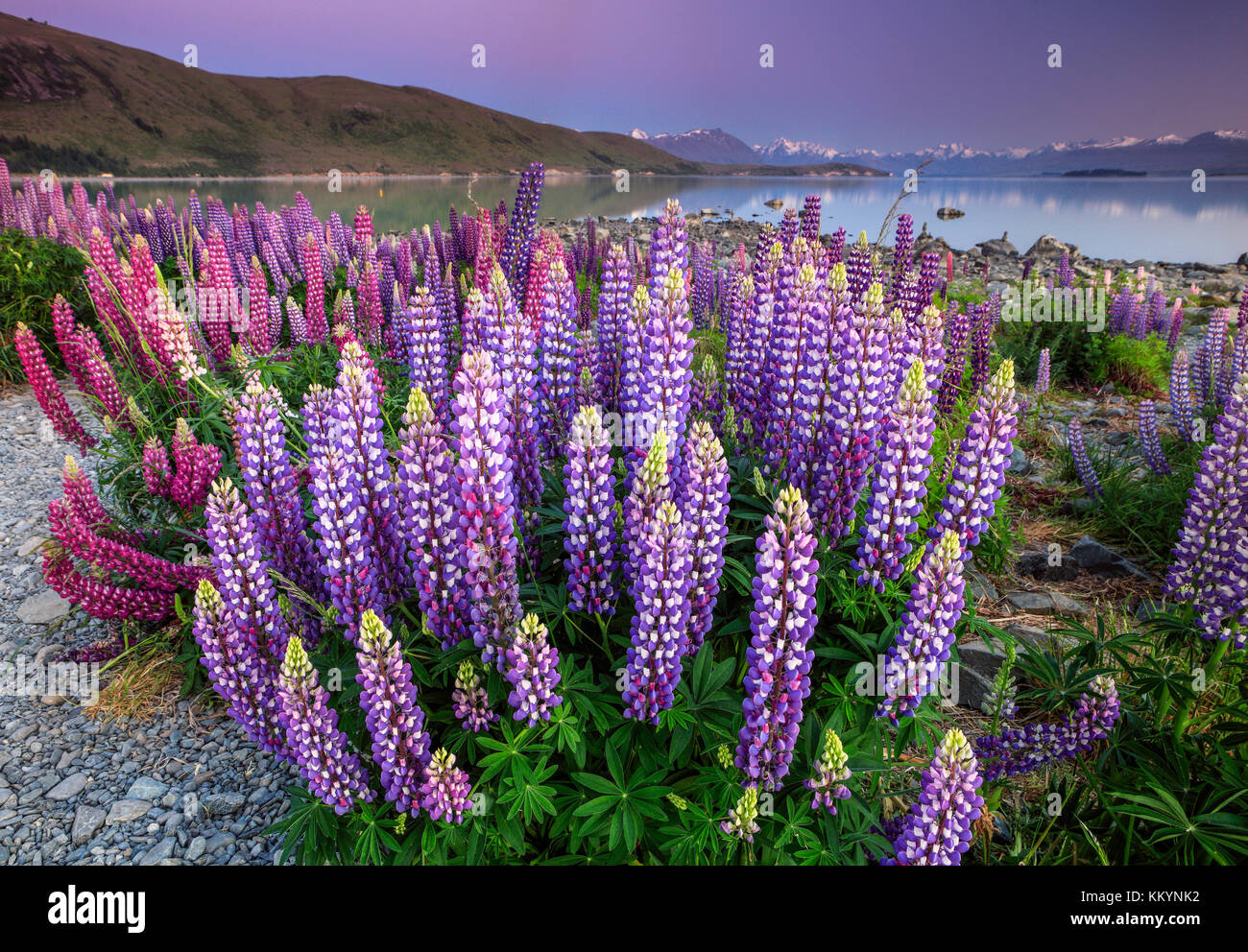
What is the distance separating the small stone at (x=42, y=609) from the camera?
5.47m

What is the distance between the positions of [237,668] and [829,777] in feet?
8.61

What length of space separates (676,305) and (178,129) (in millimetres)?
162645

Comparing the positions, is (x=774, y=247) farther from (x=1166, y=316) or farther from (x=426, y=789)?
(x=1166, y=316)

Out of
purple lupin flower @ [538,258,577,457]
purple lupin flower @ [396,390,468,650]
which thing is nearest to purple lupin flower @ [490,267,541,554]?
purple lupin flower @ [538,258,577,457]

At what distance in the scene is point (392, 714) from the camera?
2551 millimetres

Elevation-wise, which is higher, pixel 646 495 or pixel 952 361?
pixel 952 361

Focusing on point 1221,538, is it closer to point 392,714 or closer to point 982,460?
point 982,460

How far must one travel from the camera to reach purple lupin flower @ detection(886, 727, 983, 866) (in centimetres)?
246

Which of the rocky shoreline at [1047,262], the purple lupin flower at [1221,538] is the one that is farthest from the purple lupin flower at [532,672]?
the rocky shoreline at [1047,262]

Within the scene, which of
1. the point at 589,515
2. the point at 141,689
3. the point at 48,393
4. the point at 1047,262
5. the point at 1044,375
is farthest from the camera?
the point at 1047,262

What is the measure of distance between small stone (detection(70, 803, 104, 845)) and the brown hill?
348ft

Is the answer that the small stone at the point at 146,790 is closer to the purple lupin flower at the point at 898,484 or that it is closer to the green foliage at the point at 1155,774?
the purple lupin flower at the point at 898,484

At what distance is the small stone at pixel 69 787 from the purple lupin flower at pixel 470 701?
302 cm

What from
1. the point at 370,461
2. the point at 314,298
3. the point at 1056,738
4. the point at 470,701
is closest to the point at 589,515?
the point at 470,701
